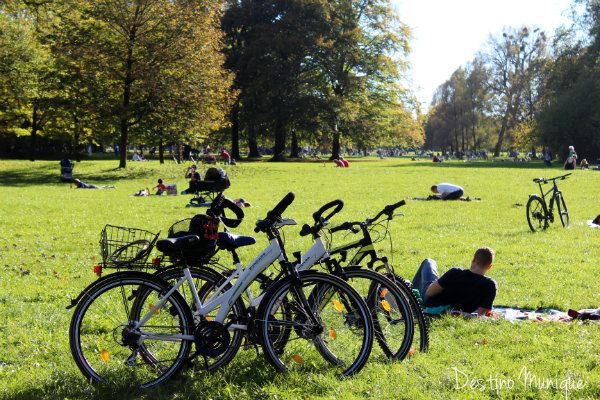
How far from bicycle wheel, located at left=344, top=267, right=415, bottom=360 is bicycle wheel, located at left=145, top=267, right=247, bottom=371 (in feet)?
3.43

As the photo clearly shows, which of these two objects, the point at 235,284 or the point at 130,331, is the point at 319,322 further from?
the point at 130,331

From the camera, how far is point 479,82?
75688mm

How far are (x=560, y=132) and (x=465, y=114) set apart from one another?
3490 centimetres

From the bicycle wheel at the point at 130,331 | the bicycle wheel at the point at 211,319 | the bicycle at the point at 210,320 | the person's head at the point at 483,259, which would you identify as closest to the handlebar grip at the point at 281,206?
the bicycle at the point at 210,320

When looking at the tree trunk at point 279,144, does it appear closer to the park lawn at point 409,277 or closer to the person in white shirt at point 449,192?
the person in white shirt at point 449,192

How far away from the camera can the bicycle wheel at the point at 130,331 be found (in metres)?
3.99

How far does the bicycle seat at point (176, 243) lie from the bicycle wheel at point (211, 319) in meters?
0.34

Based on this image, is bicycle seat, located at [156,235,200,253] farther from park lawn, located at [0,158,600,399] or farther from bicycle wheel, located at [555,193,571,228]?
bicycle wheel, located at [555,193,571,228]

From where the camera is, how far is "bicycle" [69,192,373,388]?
4.01 m

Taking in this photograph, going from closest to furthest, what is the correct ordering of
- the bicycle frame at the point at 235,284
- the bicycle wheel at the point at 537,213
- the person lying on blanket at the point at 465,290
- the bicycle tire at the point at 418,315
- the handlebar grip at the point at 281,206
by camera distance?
the handlebar grip at the point at 281,206
the bicycle frame at the point at 235,284
the bicycle tire at the point at 418,315
the person lying on blanket at the point at 465,290
the bicycle wheel at the point at 537,213

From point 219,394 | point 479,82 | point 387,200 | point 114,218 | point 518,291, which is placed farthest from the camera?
point 479,82

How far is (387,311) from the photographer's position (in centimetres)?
439

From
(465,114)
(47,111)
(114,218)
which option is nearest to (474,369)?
(114,218)

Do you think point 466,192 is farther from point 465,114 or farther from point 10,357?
point 465,114
